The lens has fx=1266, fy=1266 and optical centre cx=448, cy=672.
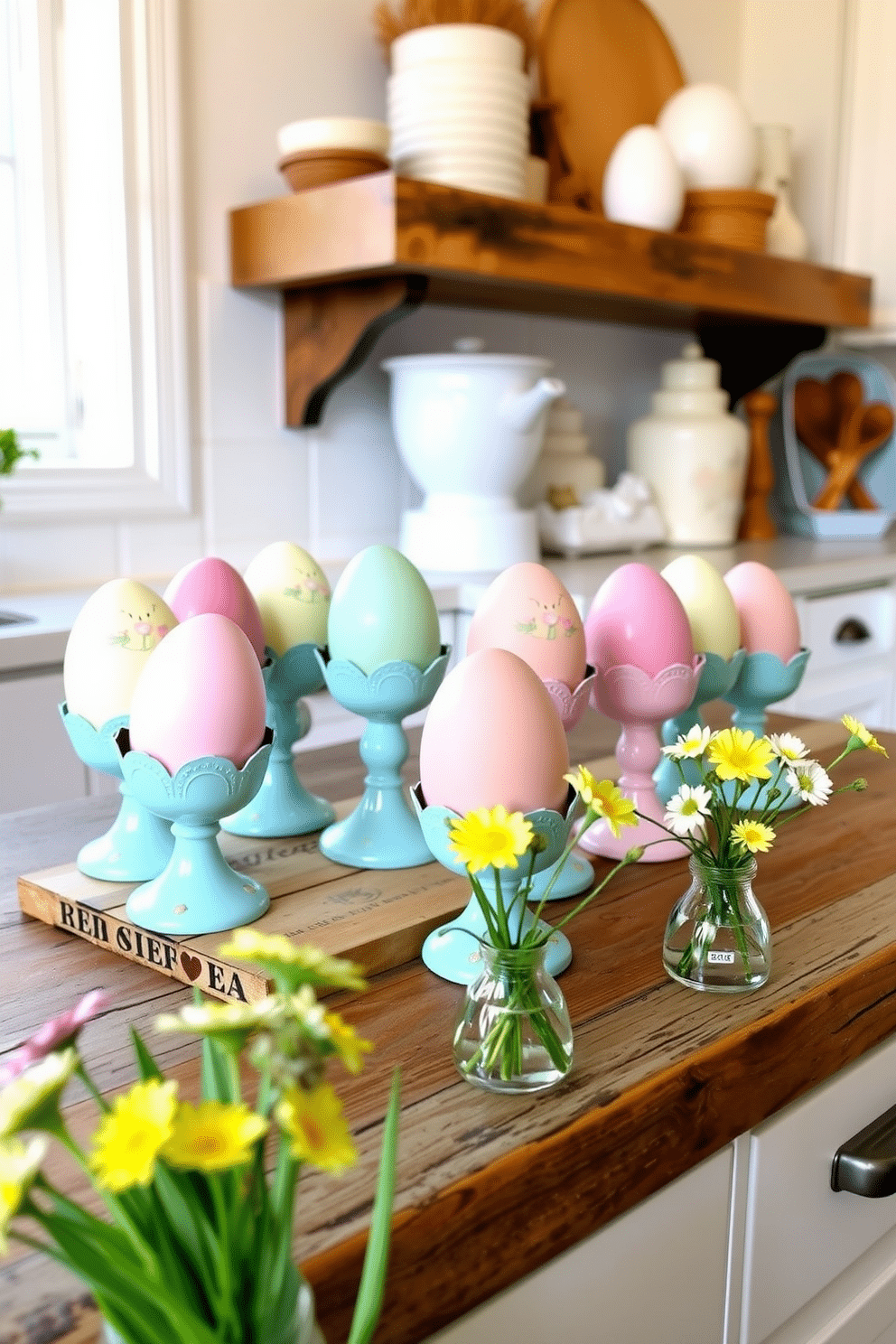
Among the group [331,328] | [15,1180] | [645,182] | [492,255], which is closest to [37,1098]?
[15,1180]

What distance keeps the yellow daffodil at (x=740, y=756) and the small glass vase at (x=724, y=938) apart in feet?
0.18

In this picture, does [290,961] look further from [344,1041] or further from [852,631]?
[852,631]

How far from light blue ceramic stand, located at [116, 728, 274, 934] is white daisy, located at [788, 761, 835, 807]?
272 mm

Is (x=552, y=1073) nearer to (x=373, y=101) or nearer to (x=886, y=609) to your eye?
(x=373, y=101)

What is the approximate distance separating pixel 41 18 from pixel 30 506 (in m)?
0.73

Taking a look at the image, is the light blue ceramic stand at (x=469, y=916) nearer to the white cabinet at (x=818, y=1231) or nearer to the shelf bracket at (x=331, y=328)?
the white cabinet at (x=818, y=1231)

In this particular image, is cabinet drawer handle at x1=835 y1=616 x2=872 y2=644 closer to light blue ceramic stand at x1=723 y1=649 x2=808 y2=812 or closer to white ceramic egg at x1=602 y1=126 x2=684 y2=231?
white ceramic egg at x1=602 y1=126 x2=684 y2=231

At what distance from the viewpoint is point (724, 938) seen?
25.3 inches

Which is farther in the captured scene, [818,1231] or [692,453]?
[692,453]

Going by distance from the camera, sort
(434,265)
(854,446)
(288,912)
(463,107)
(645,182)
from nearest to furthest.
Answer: (288,912) → (434,265) → (463,107) → (645,182) → (854,446)

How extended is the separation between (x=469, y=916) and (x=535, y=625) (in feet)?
0.66

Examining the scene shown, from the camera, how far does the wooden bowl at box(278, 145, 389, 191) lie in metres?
1.89

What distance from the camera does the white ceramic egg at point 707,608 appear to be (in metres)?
0.90

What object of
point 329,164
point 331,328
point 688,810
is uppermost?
point 329,164
